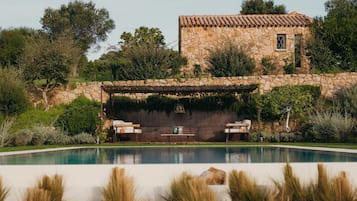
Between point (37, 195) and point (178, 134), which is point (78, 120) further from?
point (37, 195)

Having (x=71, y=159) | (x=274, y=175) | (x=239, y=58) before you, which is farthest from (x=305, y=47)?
(x=274, y=175)

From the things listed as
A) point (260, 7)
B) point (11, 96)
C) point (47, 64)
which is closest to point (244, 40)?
point (260, 7)

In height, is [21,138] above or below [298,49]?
below

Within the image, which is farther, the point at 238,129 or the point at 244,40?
the point at 244,40

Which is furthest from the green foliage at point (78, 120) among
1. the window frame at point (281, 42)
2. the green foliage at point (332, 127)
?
the window frame at point (281, 42)

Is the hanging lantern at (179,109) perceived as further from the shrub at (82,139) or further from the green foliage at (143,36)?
the green foliage at (143,36)

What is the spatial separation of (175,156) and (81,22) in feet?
83.5

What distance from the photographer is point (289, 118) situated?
2148cm

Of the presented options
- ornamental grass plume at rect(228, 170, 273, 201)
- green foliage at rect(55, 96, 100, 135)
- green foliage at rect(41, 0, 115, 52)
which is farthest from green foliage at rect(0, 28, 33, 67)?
ornamental grass plume at rect(228, 170, 273, 201)

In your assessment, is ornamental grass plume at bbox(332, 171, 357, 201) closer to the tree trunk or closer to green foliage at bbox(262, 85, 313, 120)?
green foliage at bbox(262, 85, 313, 120)

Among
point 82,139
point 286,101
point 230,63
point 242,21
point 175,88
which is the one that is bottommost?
point 82,139

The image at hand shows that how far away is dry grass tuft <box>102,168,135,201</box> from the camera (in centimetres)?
588

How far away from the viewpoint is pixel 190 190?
5.49m

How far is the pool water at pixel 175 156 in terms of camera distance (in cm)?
1284
